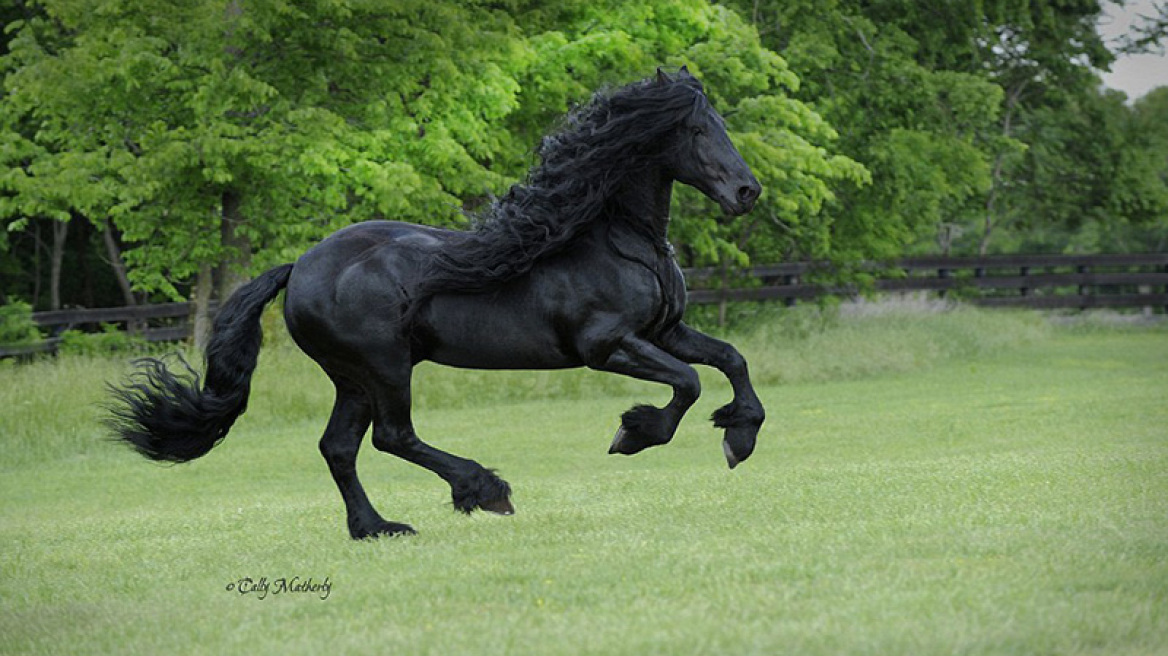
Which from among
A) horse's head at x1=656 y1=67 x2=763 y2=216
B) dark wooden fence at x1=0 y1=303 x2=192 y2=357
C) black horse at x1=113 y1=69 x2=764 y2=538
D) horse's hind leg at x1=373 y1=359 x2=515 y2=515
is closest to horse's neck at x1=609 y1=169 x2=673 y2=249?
black horse at x1=113 y1=69 x2=764 y2=538

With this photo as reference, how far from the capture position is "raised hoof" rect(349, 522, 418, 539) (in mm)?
7754

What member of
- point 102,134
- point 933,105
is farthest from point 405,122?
point 933,105

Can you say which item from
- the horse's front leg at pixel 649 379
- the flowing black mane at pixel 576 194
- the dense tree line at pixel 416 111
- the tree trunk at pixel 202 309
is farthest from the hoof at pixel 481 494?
the tree trunk at pixel 202 309

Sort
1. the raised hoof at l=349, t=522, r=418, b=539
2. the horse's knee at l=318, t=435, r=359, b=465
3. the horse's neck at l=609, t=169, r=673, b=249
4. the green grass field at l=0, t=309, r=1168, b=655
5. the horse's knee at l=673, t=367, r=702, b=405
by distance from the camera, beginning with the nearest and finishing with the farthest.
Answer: the green grass field at l=0, t=309, r=1168, b=655, the horse's knee at l=673, t=367, r=702, b=405, the horse's neck at l=609, t=169, r=673, b=249, the raised hoof at l=349, t=522, r=418, b=539, the horse's knee at l=318, t=435, r=359, b=465

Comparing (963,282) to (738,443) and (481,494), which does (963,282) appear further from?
(481,494)

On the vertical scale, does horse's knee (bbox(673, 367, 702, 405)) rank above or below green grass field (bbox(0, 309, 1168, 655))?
above

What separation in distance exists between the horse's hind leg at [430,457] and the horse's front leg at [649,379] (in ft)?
2.12

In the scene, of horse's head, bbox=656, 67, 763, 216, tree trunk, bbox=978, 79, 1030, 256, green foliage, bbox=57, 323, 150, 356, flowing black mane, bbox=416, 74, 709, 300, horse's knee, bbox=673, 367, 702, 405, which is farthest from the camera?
tree trunk, bbox=978, 79, 1030, 256

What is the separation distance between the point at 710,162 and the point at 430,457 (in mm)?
1997

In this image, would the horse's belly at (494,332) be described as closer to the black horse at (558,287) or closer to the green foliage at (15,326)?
the black horse at (558,287)

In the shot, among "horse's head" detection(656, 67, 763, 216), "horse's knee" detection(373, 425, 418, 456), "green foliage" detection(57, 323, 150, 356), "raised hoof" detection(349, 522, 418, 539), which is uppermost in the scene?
"horse's head" detection(656, 67, 763, 216)

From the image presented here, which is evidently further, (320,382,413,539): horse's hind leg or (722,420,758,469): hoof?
(320,382,413,539): horse's hind leg

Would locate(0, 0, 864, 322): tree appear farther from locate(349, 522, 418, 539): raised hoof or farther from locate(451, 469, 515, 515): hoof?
locate(451, 469, 515, 515): hoof

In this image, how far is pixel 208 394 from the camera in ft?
26.2
